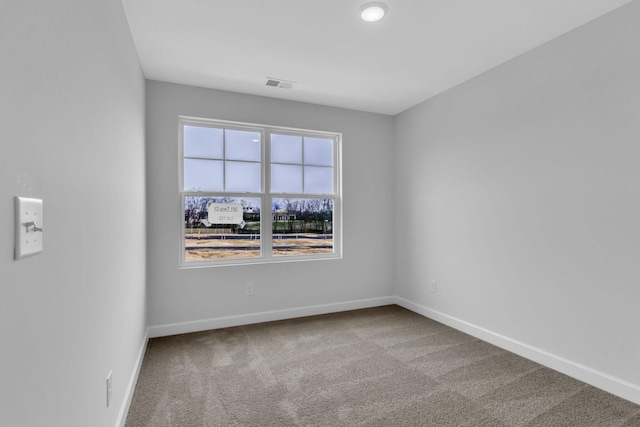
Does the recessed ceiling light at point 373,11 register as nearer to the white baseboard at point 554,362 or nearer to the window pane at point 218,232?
the window pane at point 218,232

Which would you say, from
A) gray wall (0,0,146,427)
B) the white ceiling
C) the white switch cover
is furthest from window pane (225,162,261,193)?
the white switch cover

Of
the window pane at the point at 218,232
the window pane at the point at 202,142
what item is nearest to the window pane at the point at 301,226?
the window pane at the point at 218,232

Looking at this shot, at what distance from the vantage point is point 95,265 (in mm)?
1401

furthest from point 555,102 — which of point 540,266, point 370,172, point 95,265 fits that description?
point 95,265

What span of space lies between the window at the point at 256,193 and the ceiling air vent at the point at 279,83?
0.52 m

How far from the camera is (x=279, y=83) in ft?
10.5

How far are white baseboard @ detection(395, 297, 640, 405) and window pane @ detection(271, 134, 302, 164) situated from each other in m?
2.42

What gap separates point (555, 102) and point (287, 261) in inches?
113

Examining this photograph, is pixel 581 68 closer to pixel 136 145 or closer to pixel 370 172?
pixel 370 172

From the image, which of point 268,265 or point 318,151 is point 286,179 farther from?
point 268,265

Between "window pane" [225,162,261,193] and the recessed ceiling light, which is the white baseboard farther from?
the recessed ceiling light

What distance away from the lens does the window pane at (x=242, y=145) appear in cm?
352

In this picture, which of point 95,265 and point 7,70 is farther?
point 95,265

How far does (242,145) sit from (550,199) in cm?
296
